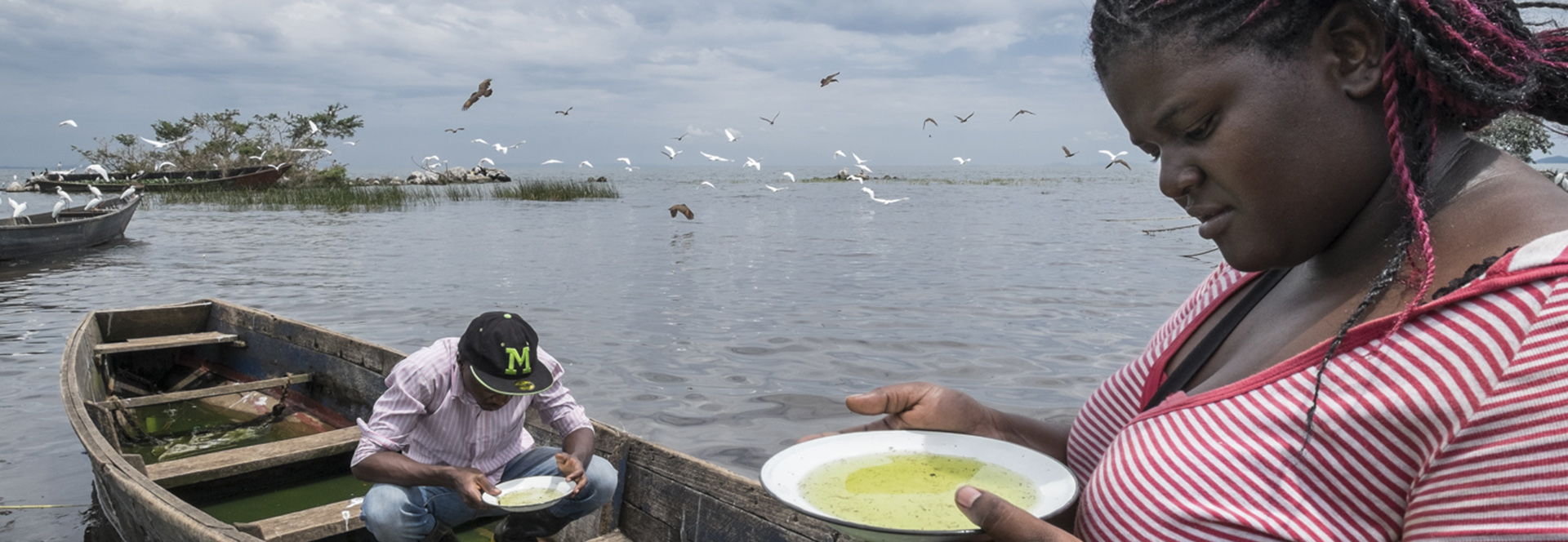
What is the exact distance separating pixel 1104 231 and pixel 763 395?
16.3 metres

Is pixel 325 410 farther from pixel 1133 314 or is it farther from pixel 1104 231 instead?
pixel 1104 231

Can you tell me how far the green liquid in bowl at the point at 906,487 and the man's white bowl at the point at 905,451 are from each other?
13mm

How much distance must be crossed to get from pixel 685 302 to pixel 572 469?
855 cm

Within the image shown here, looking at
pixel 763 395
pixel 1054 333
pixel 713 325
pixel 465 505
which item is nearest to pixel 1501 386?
pixel 465 505

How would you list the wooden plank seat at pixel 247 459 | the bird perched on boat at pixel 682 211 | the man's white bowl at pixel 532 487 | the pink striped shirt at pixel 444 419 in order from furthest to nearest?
the bird perched on boat at pixel 682 211 → the wooden plank seat at pixel 247 459 → the pink striped shirt at pixel 444 419 → the man's white bowl at pixel 532 487

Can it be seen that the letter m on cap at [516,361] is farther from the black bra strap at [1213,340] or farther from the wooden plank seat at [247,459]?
the black bra strap at [1213,340]

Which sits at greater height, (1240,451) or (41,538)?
(1240,451)

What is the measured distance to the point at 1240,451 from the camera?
97 centimetres

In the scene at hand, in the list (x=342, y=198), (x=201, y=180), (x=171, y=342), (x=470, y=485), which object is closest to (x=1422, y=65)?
(x=470, y=485)

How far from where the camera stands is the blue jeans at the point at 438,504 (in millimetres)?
3545

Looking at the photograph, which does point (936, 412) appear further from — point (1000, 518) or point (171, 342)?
point (171, 342)

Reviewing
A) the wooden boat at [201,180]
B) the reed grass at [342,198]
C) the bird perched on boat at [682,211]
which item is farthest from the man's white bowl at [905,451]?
the wooden boat at [201,180]

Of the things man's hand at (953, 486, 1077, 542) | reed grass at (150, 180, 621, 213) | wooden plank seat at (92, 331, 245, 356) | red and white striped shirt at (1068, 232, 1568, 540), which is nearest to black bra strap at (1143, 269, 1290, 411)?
red and white striped shirt at (1068, 232, 1568, 540)

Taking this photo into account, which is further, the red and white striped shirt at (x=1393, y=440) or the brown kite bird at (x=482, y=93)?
the brown kite bird at (x=482, y=93)
